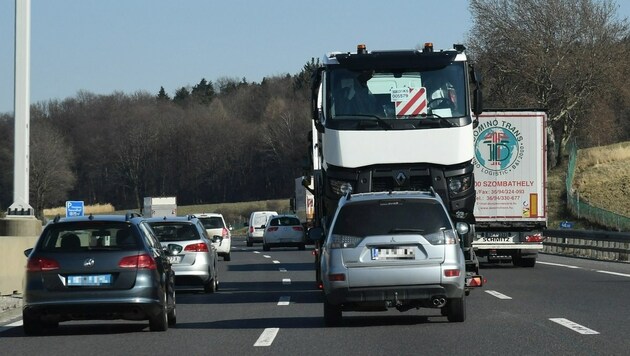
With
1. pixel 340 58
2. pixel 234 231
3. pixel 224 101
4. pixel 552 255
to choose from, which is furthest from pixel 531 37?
pixel 224 101

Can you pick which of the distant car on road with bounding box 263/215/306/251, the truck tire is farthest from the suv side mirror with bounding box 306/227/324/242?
the distant car on road with bounding box 263/215/306/251

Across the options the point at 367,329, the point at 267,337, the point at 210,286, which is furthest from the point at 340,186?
the point at 267,337

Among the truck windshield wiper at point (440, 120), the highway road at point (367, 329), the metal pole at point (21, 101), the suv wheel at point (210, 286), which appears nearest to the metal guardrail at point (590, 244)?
the highway road at point (367, 329)

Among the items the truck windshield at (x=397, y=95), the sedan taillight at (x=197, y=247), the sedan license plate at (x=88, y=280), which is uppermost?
the truck windshield at (x=397, y=95)

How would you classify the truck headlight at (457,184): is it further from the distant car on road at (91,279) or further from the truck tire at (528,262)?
the truck tire at (528,262)

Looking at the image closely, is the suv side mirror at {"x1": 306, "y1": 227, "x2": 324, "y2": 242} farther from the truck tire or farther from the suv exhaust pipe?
the truck tire

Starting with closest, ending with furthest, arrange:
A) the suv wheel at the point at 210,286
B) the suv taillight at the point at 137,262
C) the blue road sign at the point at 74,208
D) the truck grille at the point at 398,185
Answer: the suv taillight at the point at 137,262 → the truck grille at the point at 398,185 → the suv wheel at the point at 210,286 → the blue road sign at the point at 74,208

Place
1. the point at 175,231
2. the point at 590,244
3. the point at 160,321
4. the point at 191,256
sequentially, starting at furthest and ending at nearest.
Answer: the point at 590,244
the point at 175,231
the point at 191,256
the point at 160,321

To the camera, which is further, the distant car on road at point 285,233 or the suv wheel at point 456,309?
the distant car on road at point 285,233

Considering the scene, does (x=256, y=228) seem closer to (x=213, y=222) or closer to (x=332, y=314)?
(x=213, y=222)

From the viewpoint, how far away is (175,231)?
81.3 feet

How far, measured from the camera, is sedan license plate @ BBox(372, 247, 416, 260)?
15227 mm

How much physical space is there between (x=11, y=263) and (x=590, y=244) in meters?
21.6

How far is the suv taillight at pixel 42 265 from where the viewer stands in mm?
14812
